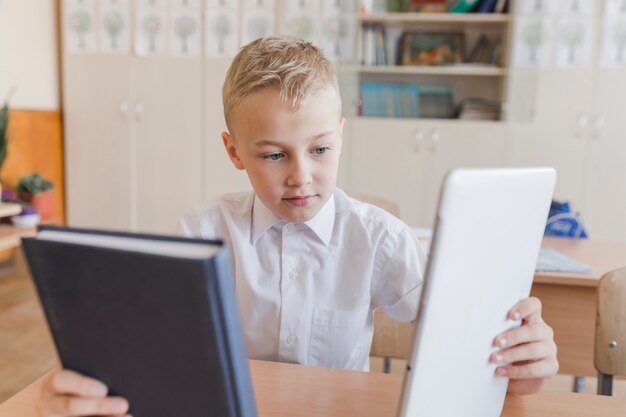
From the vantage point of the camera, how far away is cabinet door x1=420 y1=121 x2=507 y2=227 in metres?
3.72

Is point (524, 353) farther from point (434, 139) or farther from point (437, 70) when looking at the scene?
point (437, 70)

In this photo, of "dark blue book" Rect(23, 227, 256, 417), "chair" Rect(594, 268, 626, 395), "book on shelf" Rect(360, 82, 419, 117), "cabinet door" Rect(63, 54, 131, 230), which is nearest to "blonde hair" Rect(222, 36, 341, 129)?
"dark blue book" Rect(23, 227, 256, 417)

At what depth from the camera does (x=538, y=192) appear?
57 centimetres

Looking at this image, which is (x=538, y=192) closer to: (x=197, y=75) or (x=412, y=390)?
(x=412, y=390)

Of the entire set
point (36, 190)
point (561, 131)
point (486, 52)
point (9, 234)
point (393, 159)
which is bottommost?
point (9, 234)

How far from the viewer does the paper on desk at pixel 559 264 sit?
1.62 metres

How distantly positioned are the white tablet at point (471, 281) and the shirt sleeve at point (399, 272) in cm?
41

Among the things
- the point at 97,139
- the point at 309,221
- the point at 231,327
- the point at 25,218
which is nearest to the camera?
the point at 231,327

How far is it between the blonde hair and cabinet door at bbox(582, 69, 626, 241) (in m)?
3.16

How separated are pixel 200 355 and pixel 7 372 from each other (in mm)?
2257

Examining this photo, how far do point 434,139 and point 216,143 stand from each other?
1.48 metres

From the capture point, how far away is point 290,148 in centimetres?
88

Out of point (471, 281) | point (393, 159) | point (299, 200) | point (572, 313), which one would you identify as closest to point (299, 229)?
point (299, 200)

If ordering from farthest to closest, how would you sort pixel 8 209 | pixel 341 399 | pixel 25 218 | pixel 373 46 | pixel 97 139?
pixel 97 139, pixel 373 46, pixel 25 218, pixel 8 209, pixel 341 399
